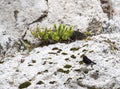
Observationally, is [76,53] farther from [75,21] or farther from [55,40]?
[75,21]

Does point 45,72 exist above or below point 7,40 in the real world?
below

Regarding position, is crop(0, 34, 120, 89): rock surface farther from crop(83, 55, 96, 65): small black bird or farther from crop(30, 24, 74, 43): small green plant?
crop(30, 24, 74, 43): small green plant

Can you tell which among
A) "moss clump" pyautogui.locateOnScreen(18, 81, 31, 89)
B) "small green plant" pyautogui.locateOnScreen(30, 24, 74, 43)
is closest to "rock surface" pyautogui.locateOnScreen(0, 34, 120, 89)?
"moss clump" pyautogui.locateOnScreen(18, 81, 31, 89)

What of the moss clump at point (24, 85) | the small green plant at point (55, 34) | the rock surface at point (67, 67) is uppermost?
the small green plant at point (55, 34)

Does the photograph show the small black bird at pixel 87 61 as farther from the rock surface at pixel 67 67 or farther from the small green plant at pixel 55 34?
the small green plant at pixel 55 34

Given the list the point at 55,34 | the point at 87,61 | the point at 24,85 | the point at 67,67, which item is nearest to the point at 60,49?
the point at 55,34

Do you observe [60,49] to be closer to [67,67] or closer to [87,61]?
[67,67]

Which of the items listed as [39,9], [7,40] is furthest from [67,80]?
[39,9]

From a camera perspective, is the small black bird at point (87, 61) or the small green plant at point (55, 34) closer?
the small black bird at point (87, 61)

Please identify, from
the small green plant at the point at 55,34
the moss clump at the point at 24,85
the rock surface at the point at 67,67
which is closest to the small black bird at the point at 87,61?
the rock surface at the point at 67,67
